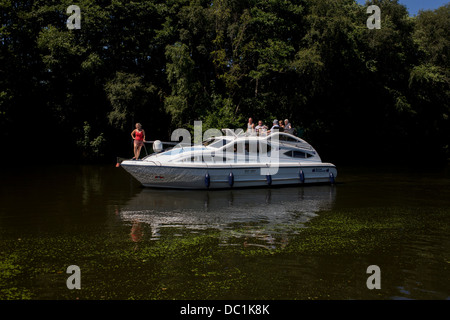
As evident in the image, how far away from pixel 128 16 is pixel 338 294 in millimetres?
33627

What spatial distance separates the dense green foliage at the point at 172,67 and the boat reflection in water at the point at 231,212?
1569 centimetres

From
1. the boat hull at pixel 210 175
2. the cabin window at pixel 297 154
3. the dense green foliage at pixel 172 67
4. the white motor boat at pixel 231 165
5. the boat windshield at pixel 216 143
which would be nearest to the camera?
the boat hull at pixel 210 175

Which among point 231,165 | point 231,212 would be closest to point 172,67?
point 231,165

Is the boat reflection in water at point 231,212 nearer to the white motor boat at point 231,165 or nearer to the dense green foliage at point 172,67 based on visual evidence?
the white motor boat at point 231,165

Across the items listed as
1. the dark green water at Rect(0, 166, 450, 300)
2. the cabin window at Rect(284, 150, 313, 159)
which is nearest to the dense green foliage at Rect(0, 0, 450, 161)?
the cabin window at Rect(284, 150, 313, 159)

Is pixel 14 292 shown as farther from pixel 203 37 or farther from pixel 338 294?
pixel 203 37

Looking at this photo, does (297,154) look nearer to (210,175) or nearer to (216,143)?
(216,143)

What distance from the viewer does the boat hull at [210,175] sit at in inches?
720

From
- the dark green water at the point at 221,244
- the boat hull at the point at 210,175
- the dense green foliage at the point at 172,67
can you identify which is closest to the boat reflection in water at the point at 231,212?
the dark green water at the point at 221,244

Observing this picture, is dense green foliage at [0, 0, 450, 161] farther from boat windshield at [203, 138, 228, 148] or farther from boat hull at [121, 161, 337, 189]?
boat hull at [121, 161, 337, 189]

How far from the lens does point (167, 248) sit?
9.37 metres

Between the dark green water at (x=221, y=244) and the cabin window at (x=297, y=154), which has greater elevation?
the cabin window at (x=297, y=154)

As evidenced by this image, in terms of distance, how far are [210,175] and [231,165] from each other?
1.05m
